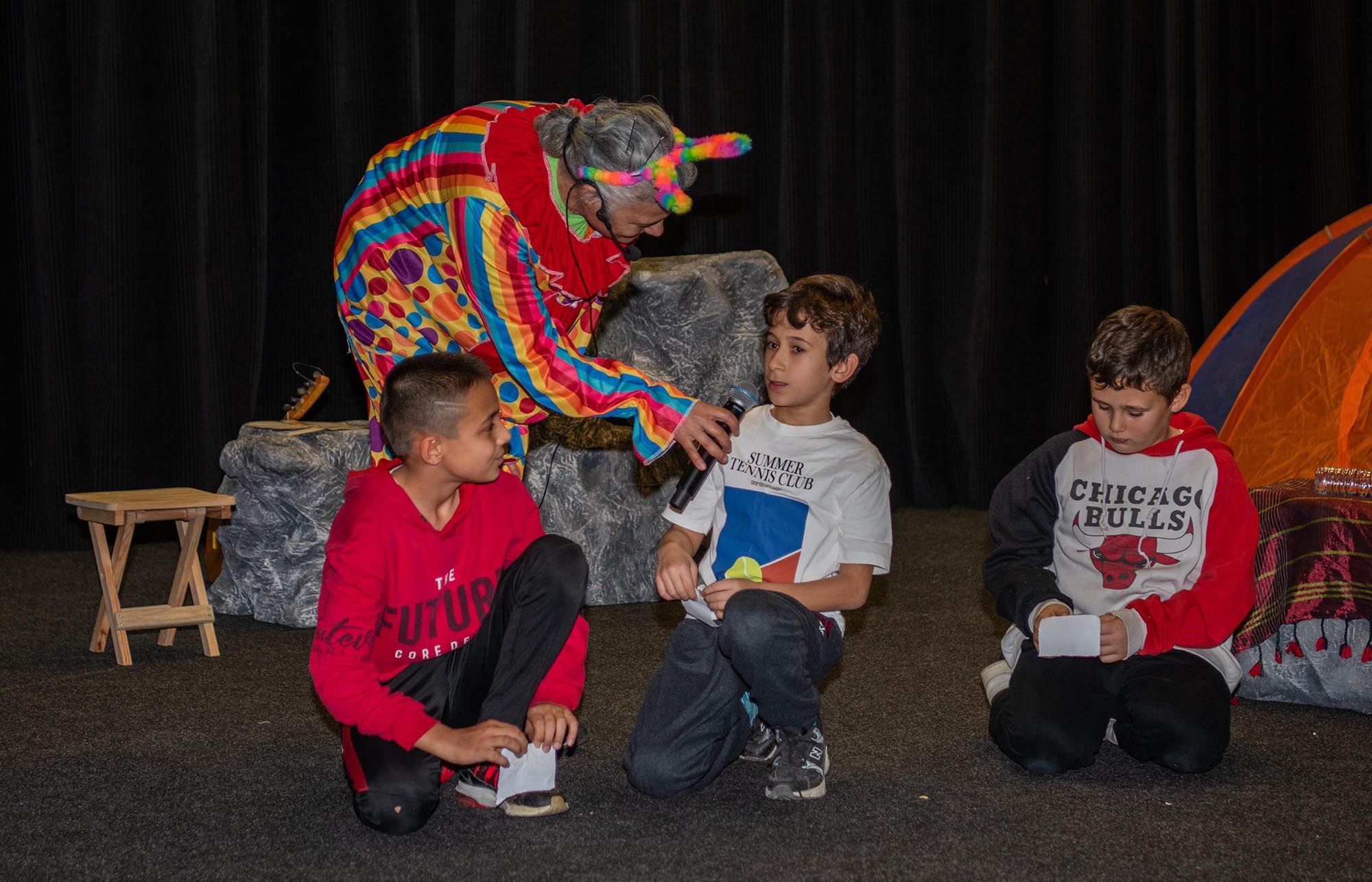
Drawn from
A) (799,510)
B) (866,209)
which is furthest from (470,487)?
(866,209)

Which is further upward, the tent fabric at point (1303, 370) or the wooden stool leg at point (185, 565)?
the tent fabric at point (1303, 370)

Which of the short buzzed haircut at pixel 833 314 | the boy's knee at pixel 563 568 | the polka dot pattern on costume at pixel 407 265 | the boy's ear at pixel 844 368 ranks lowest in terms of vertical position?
the boy's knee at pixel 563 568

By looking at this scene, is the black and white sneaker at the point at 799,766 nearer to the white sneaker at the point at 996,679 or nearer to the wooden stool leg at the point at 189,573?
the white sneaker at the point at 996,679

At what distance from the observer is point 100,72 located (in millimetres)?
3678

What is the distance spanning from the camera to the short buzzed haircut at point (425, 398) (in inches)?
69.9

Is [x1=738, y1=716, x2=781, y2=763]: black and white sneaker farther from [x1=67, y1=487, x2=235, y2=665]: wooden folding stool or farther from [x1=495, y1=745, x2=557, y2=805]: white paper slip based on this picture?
[x1=67, y1=487, x2=235, y2=665]: wooden folding stool

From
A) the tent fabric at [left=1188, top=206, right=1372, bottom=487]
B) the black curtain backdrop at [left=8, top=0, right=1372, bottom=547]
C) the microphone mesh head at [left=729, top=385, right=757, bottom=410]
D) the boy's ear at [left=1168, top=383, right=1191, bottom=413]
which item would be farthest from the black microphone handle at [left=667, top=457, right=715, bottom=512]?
the black curtain backdrop at [left=8, top=0, right=1372, bottom=547]

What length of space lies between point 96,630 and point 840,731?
66.6 inches

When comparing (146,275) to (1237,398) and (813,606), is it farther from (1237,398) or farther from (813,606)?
(1237,398)

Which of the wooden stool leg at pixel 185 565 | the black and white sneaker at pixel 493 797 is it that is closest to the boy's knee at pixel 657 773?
the black and white sneaker at pixel 493 797

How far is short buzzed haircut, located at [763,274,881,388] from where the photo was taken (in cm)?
198

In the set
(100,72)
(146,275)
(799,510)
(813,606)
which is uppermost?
(100,72)

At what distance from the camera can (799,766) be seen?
6.15ft

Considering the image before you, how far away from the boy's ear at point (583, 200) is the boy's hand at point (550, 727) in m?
0.78
